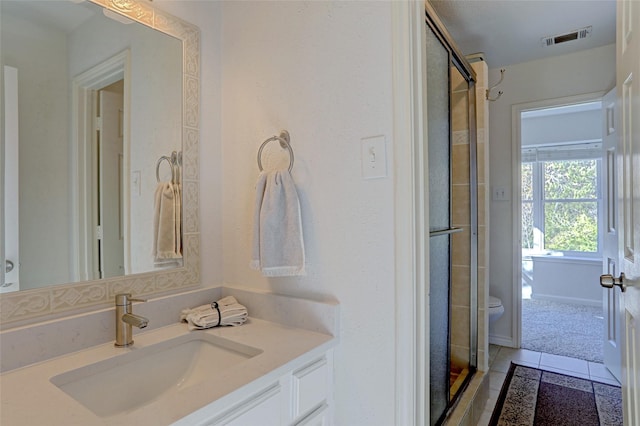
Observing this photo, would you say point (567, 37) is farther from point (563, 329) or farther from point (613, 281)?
point (563, 329)

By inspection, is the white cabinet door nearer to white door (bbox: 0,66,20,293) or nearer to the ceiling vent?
white door (bbox: 0,66,20,293)

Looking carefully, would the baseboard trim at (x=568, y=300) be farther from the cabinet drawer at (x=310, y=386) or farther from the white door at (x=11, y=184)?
the white door at (x=11, y=184)

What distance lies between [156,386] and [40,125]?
824 mm

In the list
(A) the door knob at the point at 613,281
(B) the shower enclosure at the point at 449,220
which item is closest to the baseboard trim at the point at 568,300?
(B) the shower enclosure at the point at 449,220

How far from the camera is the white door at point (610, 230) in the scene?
2275mm

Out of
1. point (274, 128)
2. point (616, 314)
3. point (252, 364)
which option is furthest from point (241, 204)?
point (616, 314)

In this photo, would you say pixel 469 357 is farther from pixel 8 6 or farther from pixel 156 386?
pixel 8 6

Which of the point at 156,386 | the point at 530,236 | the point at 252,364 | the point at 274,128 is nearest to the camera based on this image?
the point at 252,364

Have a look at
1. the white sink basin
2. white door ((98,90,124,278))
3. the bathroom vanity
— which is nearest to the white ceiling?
white door ((98,90,124,278))

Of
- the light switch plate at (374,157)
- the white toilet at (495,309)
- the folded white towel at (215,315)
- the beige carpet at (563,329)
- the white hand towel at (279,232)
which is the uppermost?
the light switch plate at (374,157)

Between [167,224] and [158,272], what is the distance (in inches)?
6.8

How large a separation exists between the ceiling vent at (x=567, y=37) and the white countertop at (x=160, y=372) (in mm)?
2670

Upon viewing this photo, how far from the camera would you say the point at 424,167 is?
109cm

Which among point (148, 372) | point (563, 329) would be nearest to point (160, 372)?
point (148, 372)
